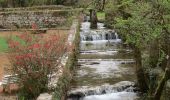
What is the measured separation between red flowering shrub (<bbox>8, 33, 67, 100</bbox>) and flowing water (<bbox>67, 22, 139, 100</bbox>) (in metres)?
2.70

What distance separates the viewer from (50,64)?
13844mm

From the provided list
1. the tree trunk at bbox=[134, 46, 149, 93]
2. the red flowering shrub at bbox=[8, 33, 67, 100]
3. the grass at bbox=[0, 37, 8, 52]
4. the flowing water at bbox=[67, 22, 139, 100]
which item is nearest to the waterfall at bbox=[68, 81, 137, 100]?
the flowing water at bbox=[67, 22, 139, 100]

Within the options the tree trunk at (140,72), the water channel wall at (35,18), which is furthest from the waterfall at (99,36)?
the tree trunk at (140,72)

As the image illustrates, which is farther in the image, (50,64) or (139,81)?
(139,81)

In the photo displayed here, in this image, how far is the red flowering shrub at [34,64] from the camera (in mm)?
13727

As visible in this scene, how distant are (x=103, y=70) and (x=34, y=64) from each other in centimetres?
770

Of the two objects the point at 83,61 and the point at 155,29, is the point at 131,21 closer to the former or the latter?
the point at 155,29

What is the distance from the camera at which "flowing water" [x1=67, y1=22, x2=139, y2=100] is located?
1702 cm

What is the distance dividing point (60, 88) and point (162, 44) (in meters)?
3.86

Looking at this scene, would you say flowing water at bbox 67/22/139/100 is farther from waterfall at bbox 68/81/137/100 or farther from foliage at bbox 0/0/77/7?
foliage at bbox 0/0/77/7

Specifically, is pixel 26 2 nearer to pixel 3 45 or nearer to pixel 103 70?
pixel 3 45

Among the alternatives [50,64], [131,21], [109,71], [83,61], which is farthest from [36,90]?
[83,61]

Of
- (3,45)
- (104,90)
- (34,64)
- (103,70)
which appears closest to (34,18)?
(3,45)

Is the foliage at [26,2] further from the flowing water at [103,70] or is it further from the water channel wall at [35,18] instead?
the flowing water at [103,70]
